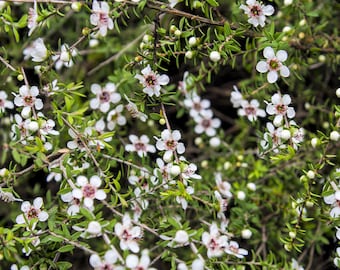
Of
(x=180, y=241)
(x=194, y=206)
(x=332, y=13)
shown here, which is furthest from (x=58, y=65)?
(x=332, y=13)

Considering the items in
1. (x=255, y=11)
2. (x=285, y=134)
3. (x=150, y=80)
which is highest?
(x=255, y=11)

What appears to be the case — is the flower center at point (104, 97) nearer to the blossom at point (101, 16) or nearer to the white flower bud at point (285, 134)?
the blossom at point (101, 16)

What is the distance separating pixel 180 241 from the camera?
159 centimetres

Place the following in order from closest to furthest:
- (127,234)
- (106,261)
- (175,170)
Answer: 1. (106,261)
2. (127,234)
3. (175,170)

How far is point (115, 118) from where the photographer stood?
2225 millimetres

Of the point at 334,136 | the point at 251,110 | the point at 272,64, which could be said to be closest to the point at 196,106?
the point at 251,110

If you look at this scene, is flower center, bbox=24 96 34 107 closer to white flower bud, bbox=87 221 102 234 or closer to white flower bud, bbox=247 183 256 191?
white flower bud, bbox=87 221 102 234

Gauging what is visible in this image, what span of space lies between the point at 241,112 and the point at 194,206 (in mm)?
443

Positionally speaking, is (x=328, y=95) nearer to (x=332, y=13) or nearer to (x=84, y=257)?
(x=332, y=13)

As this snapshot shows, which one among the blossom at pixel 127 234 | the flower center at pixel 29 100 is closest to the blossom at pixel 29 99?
the flower center at pixel 29 100

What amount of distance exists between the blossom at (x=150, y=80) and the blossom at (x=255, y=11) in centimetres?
35

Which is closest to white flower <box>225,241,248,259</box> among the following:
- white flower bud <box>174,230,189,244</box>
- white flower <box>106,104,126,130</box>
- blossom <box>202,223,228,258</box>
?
blossom <box>202,223,228,258</box>

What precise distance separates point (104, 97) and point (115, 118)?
0.11 meters

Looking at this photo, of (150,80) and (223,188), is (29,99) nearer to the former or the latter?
(150,80)
